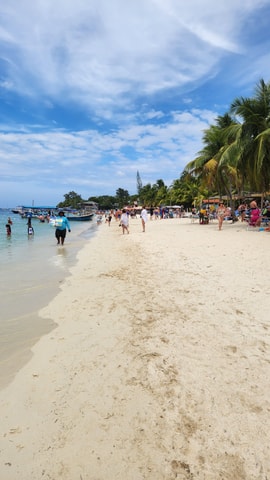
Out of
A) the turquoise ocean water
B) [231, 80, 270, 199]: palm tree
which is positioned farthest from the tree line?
the turquoise ocean water

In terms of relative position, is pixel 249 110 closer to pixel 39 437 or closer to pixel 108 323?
pixel 108 323

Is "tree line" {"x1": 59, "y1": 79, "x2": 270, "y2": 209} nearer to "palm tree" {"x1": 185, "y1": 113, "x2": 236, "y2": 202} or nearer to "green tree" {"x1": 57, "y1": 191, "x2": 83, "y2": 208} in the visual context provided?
"palm tree" {"x1": 185, "y1": 113, "x2": 236, "y2": 202}

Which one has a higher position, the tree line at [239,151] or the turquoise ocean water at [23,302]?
the tree line at [239,151]

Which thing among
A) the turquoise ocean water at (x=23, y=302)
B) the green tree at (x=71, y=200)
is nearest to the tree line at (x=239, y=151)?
the turquoise ocean water at (x=23, y=302)

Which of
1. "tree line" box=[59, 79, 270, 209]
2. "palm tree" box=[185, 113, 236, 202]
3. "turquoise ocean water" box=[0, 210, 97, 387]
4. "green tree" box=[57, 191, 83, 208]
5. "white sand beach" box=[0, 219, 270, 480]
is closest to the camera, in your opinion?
"white sand beach" box=[0, 219, 270, 480]

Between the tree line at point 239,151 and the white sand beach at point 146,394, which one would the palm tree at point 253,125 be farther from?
the white sand beach at point 146,394

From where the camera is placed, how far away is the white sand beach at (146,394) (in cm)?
175

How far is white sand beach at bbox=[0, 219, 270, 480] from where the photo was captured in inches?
69.1

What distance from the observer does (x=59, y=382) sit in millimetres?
2600

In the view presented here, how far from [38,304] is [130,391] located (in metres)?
3.08

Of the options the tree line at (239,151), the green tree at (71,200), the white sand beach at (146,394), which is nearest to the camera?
the white sand beach at (146,394)

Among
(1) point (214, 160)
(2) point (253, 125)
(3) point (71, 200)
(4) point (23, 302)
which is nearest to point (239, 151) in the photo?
(2) point (253, 125)

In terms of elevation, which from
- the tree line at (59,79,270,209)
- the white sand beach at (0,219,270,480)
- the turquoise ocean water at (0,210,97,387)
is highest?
the tree line at (59,79,270,209)

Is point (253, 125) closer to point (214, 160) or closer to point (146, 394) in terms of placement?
point (214, 160)
